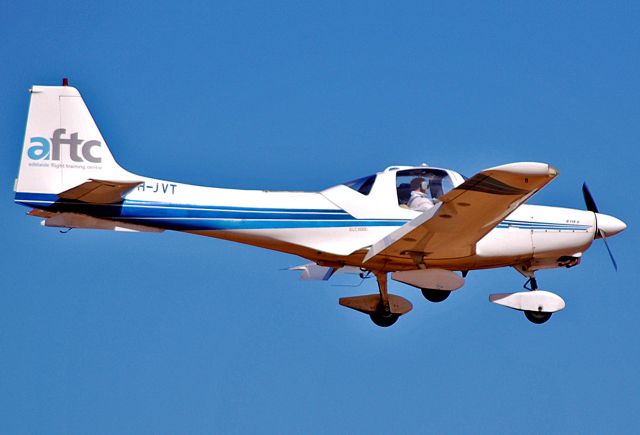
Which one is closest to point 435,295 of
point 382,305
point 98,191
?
point 382,305

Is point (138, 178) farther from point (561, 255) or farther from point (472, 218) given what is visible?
point (561, 255)

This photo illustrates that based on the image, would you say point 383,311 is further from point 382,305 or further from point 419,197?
point 419,197

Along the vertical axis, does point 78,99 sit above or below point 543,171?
above

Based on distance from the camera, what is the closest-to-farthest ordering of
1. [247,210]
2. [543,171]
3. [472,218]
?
1. [543,171]
2. [472,218]
3. [247,210]

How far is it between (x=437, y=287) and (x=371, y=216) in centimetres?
140

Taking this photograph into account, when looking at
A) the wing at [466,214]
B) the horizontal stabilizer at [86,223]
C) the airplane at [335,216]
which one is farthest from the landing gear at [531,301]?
the horizontal stabilizer at [86,223]

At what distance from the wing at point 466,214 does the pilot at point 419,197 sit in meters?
0.61

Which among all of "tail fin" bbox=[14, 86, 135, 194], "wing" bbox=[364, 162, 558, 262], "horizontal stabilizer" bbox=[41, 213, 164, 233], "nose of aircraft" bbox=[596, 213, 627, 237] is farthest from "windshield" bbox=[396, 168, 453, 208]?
"tail fin" bbox=[14, 86, 135, 194]

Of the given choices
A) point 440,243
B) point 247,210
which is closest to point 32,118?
point 247,210

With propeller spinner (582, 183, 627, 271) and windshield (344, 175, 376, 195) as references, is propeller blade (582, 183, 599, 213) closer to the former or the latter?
propeller spinner (582, 183, 627, 271)

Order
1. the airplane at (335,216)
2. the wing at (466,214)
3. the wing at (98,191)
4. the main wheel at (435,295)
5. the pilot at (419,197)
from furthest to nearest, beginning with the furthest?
1. the main wheel at (435,295)
2. the pilot at (419,197)
3. the airplane at (335,216)
4. the wing at (98,191)
5. the wing at (466,214)

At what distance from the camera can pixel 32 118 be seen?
1733 cm

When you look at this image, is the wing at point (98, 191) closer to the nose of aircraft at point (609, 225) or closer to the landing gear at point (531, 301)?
the landing gear at point (531, 301)

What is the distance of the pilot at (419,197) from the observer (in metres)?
18.0
